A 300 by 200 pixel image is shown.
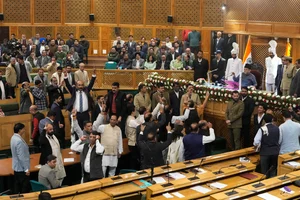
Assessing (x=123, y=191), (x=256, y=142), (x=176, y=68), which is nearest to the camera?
(x=123, y=191)

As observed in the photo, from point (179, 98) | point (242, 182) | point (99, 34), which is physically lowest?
point (242, 182)

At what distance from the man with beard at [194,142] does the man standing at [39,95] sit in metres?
4.79

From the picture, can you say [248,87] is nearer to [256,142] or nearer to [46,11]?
[256,142]

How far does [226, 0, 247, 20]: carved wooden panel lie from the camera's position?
18094mm

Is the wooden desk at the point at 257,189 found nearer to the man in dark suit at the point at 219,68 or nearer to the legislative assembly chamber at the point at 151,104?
the legislative assembly chamber at the point at 151,104

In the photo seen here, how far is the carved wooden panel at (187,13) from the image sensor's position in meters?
22.2

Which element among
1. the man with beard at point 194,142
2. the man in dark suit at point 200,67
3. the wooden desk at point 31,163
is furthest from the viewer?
the man in dark suit at point 200,67

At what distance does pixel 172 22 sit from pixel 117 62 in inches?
172

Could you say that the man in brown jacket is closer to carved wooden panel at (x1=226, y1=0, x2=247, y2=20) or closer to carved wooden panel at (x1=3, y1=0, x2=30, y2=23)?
carved wooden panel at (x1=226, y1=0, x2=247, y2=20)

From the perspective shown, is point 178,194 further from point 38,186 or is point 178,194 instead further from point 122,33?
point 122,33

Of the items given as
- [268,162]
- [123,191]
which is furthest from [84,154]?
[268,162]

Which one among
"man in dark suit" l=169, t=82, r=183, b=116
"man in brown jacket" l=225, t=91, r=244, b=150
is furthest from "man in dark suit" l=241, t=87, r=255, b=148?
"man in dark suit" l=169, t=82, r=183, b=116

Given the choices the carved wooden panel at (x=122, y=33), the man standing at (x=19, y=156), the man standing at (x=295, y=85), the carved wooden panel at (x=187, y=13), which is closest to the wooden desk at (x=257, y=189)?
the man standing at (x=19, y=156)

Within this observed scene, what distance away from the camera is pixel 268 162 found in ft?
37.0
